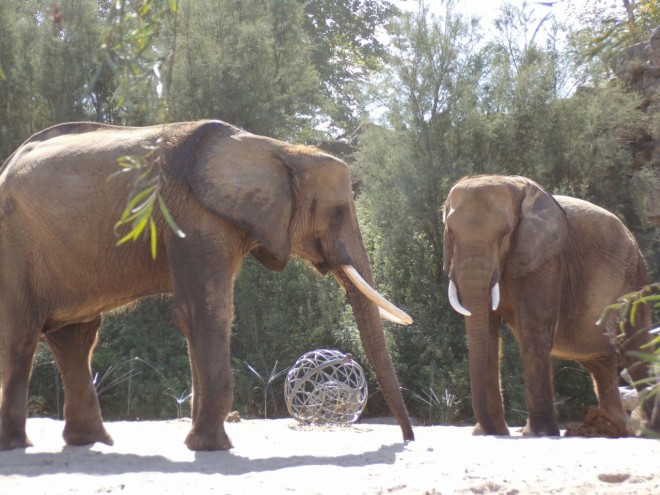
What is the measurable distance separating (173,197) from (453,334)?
10.5 m

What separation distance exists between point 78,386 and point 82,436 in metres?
0.39

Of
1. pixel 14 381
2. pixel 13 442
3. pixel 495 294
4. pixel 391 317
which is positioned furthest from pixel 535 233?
pixel 13 442

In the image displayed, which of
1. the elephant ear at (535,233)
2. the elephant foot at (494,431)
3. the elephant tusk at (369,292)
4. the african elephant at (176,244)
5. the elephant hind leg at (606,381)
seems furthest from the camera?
the elephant hind leg at (606,381)

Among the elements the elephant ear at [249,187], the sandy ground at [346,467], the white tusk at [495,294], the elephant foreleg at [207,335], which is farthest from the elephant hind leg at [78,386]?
the white tusk at [495,294]

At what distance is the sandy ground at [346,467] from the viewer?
582cm

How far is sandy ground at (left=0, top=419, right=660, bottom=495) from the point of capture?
5820 mm

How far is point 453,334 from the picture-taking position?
17359 millimetres

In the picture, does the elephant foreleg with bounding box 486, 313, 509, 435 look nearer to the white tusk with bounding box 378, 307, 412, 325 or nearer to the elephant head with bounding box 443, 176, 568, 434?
the elephant head with bounding box 443, 176, 568, 434

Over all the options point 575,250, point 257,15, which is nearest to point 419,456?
point 575,250

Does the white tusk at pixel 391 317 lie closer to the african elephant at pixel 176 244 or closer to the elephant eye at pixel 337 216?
the african elephant at pixel 176 244

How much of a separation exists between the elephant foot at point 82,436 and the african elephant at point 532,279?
3.28m

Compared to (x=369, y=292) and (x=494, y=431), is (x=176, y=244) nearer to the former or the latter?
(x=369, y=292)

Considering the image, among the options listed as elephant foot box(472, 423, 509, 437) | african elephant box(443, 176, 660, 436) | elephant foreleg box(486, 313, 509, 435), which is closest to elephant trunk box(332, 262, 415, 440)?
african elephant box(443, 176, 660, 436)

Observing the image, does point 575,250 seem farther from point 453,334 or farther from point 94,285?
point 453,334
